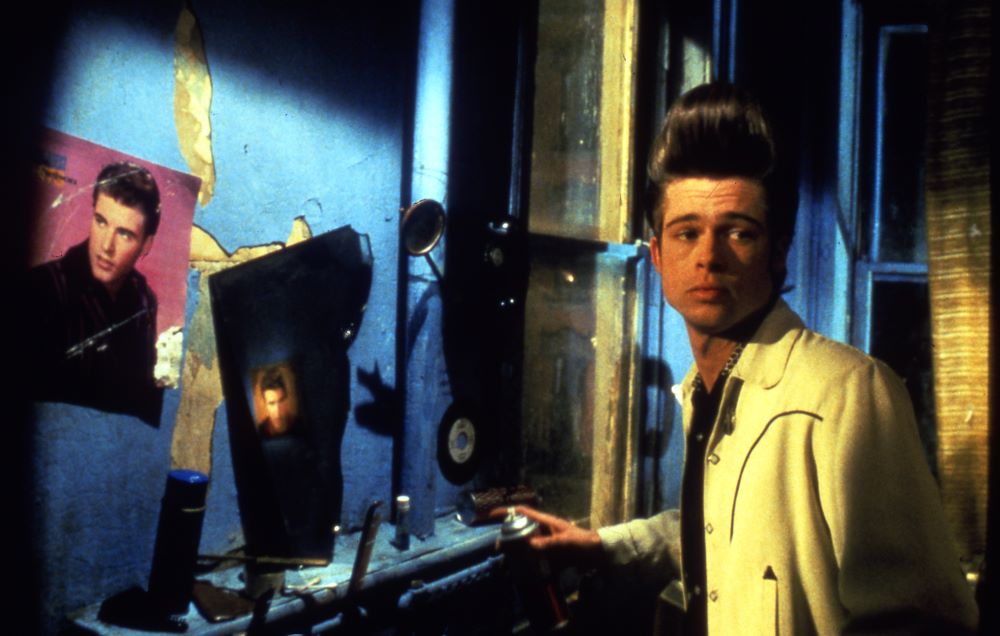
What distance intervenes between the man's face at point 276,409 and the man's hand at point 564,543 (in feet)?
2.45

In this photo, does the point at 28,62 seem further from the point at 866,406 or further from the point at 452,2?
the point at 866,406

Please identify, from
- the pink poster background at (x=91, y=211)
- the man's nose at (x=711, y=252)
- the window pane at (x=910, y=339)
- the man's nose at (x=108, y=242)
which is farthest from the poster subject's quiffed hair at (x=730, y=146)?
the window pane at (x=910, y=339)

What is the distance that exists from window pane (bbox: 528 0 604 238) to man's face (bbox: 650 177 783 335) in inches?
57.2

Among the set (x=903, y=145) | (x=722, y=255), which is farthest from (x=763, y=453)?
(x=903, y=145)

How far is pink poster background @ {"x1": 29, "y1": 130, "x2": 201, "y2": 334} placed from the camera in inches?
64.0

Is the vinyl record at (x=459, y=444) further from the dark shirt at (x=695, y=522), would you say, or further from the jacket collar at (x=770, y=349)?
the jacket collar at (x=770, y=349)

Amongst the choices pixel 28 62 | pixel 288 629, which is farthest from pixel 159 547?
pixel 28 62

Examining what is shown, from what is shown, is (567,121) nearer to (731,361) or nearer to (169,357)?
(731,361)

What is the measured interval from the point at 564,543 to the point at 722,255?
99cm

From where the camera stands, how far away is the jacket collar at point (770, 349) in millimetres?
1691

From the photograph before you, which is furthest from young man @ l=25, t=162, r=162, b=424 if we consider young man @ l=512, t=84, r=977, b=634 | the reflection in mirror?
young man @ l=512, t=84, r=977, b=634

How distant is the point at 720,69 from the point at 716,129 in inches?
69.5

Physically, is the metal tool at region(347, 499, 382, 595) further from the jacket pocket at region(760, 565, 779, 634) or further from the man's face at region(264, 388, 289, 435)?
the jacket pocket at region(760, 565, 779, 634)

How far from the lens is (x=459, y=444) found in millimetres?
2799
